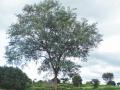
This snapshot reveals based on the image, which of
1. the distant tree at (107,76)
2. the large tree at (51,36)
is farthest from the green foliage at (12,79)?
the distant tree at (107,76)

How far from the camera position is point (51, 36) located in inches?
2849

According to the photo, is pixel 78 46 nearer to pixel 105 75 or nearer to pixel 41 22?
pixel 41 22

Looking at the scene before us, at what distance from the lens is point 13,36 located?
74438 millimetres

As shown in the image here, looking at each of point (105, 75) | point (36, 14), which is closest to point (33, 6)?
point (36, 14)

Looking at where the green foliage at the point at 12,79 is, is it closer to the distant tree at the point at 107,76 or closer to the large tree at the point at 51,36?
the large tree at the point at 51,36

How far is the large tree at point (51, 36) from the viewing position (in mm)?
72188

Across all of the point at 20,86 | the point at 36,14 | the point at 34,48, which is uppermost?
the point at 36,14

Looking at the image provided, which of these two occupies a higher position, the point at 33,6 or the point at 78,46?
the point at 33,6

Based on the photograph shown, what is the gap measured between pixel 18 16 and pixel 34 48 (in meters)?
6.38

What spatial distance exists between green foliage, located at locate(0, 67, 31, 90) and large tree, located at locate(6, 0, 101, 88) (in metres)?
4.69

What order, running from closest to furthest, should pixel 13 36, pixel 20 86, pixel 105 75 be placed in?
pixel 20 86 → pixel 13 36 → pixel 105 75

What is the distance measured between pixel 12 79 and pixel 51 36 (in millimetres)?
10014

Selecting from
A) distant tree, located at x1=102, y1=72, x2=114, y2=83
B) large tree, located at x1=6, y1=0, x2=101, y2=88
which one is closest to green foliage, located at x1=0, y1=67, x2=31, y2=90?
large tree, located at x1=6, y1=0, x2=101, y2=88

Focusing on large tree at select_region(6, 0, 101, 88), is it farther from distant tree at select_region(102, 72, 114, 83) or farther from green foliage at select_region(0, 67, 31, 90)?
distant tree at select_region(102, 72, 114, 83)
